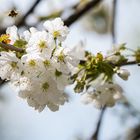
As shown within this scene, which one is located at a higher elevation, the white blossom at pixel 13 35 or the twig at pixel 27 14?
the twig at pixel 27 14

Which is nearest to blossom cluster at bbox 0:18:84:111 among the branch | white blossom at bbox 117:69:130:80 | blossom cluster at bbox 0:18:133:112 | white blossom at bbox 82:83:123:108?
blossom cluster at bbox 0:18:133:112

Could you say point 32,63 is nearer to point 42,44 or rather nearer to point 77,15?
point 42,44

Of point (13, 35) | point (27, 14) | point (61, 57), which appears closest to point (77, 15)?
point (27, 14)

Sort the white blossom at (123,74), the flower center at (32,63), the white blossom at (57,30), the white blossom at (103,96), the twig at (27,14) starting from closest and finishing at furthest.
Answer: the flower center at (32,63) → the white blossom at (57,30) → the white blossom at (123,74) → the white blossom at (103,96) → the twig at (27,14)

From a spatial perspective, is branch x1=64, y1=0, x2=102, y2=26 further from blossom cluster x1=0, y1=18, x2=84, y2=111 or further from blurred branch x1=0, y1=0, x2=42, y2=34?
blossom cluster x1=0, y1=18, x2=84, y2=111

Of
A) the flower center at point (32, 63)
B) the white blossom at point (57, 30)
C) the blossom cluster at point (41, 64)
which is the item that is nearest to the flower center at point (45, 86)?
the blossom cluster at point (41, 64)

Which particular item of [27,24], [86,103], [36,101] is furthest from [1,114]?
[36,101]

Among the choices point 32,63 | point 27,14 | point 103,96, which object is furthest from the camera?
point 27,14

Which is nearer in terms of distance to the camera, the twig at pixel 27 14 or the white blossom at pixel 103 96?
the white blossom at pixel 103 96

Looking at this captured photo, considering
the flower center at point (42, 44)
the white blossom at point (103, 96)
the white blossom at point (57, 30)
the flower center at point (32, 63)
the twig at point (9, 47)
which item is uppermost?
the white blossom at point (57, 30)

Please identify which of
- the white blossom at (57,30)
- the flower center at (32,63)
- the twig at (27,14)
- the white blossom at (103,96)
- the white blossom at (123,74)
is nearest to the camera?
the flower center at (32,63)

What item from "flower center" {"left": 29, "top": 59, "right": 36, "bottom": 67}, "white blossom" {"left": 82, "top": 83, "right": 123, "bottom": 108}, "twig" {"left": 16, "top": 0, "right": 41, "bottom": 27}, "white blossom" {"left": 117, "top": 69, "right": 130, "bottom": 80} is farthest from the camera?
"twig" {"left": 16, "top": 0, "right": 41, "bottom": 27}

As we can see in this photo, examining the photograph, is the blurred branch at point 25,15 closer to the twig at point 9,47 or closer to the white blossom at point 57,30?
the white blossom at point 57,30
